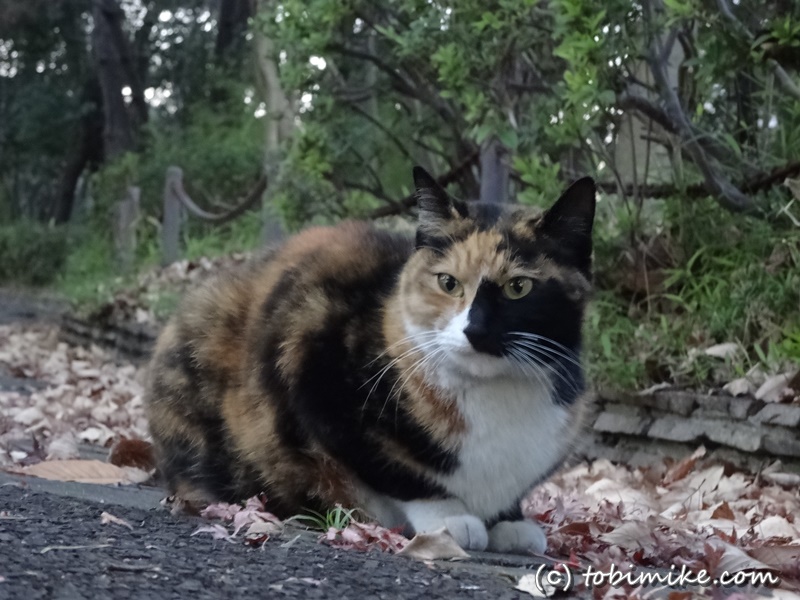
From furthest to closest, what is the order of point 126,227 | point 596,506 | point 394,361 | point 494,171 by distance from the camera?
point 126,227, point 494,171, point 596,506, point 394,361

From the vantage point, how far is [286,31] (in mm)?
6449

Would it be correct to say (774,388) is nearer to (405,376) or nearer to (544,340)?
(544,340)

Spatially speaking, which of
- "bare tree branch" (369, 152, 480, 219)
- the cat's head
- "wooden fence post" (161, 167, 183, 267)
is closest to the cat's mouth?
the cat's head

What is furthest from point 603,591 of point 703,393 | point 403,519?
point 703,393

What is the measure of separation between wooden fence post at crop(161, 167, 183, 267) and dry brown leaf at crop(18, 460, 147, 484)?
7966mm

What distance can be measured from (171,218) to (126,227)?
1.96 m

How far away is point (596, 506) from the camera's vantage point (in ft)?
12.6

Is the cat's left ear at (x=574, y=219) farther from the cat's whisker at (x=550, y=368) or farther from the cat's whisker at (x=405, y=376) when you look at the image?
the cat's whisker at (x=405, y=376)

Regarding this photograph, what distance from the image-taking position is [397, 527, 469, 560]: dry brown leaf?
2574 mm

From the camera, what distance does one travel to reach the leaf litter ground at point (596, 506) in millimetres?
2645

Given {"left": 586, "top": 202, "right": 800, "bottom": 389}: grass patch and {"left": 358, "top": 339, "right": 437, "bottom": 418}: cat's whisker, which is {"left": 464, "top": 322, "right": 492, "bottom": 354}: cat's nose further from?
{"left": 586, "top": 202, "right": 800, "bottom": 389}: grass patch

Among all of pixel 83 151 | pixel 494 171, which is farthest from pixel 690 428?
pixel 83 151

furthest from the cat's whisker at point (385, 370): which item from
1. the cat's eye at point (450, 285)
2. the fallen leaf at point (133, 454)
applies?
the fallen leaf at point (133, 454)

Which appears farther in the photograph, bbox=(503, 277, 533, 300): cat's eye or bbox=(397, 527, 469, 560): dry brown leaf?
bbox=(503, 277, 533, 300): cat's eye
